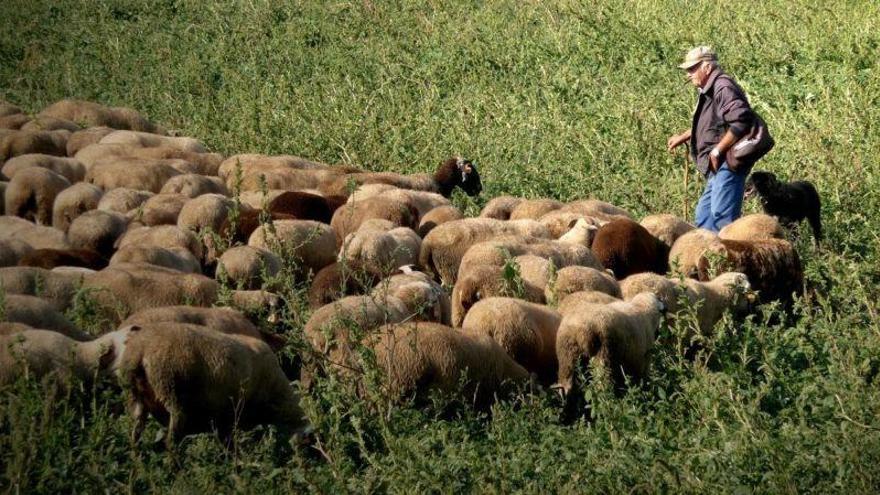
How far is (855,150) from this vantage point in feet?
44.8

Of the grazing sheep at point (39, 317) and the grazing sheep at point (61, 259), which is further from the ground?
the grazing sheep at point (39, 317)

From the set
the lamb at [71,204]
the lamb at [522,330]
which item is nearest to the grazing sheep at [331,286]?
the lamb at [522,330]

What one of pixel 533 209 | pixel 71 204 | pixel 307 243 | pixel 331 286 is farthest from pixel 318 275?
pixel 71 204

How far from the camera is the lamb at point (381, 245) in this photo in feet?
34.5

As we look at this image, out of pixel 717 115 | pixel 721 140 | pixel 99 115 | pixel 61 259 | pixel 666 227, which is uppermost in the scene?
Result: pixel 717 115

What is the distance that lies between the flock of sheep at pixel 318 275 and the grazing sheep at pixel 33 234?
27 millimetres

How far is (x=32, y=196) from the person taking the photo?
41.7 feet

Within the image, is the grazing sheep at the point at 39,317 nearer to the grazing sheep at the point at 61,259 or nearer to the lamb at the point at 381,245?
the grazing sheep at the point at 61,259

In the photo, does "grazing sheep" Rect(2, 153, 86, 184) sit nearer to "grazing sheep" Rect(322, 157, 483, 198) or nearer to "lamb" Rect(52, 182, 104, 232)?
A: "lamb" Rect(52, 182, 104, 232)

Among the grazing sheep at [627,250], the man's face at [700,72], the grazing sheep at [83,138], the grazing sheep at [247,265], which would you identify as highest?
the man's face at [700,72]

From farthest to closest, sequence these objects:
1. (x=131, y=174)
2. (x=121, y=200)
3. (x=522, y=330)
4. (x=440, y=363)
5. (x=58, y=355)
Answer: (x=131, y=174) < (x=121, y=200) < (x=522, y=330) < (x=440, y=363) < (x=58, y=355)

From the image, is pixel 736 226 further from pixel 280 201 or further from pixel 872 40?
pixel 872 40

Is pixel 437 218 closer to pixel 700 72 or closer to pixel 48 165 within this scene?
pixel 700 72

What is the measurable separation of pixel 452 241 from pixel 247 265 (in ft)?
6.43
